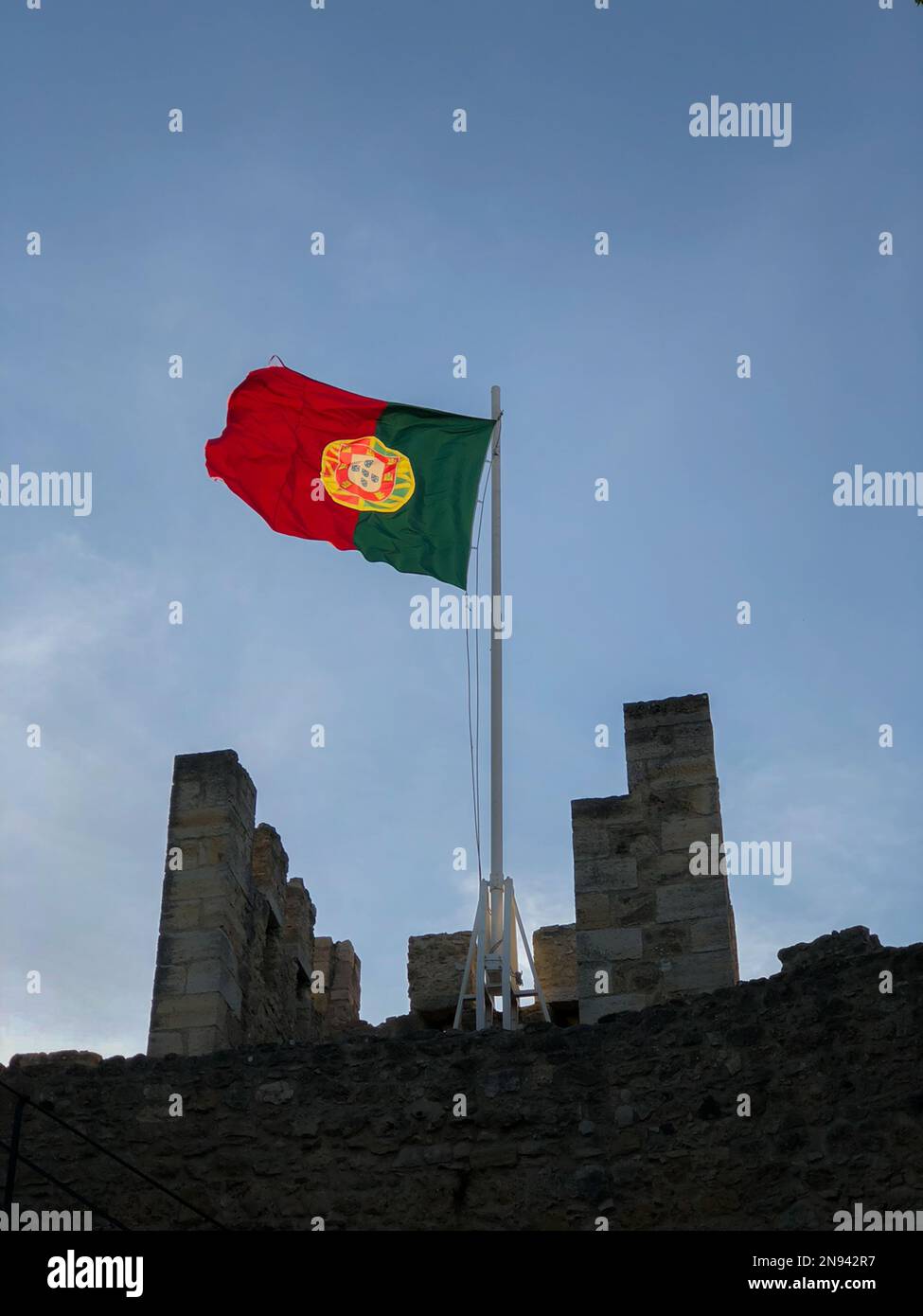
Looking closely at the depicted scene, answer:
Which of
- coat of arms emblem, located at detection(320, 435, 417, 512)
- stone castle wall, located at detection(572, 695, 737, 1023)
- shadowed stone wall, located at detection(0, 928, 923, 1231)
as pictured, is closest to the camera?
shadowed stone wall, located at detection(0, 928, 923, 1231)

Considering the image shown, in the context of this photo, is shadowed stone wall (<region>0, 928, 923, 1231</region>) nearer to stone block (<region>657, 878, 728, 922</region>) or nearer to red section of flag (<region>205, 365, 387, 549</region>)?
stone block (<region>657, 878, 728, 922</region>)

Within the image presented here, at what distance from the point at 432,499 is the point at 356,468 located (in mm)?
615

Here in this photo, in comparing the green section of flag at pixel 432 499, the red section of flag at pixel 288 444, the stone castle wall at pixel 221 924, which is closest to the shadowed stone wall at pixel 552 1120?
the stone castle wall at pixel 221 924

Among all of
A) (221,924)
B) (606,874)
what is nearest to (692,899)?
(606,874)

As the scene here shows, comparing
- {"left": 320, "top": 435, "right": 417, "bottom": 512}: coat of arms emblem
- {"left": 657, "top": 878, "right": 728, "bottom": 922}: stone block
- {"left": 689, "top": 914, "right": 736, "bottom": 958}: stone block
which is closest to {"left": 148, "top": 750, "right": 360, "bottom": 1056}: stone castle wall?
{"left": 320, "top": 435, "right": 417, "bottom": 512}: coat of arms emblem

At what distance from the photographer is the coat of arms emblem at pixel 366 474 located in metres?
13.3

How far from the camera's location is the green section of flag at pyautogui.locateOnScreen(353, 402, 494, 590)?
43.0ft

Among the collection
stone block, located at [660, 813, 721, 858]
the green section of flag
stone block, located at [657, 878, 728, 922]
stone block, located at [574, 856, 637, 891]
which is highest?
the green section of flag

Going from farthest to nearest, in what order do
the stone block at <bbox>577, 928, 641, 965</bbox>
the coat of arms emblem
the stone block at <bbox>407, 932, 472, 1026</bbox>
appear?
the stone block at <bbox>407, 932, 472, 1026</bbox> < the coat of arms emblem < the stone block at <bbox>577, 928, 641, 965</bbox>
